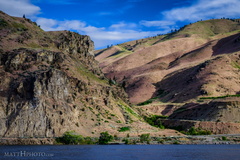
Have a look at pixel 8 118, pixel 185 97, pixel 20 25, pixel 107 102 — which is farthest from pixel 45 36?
pixel 185 97

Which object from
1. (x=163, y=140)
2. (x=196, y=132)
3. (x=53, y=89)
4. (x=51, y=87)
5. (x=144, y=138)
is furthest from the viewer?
(x=196, y=132)

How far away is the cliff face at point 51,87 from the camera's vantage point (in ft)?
325

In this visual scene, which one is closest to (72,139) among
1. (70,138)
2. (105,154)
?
(70,138)

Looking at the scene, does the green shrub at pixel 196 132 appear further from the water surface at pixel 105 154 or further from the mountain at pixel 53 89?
the water surface at pixel 105 154

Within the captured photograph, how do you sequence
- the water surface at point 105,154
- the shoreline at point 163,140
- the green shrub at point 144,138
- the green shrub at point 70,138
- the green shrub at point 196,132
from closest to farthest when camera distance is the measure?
the water surface at point 105,154
the shoreline at point 163,140
the green shrub at point 70,138
the green shrub at point 144,138
the green shrub at point 196,132

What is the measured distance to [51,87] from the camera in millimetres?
105938

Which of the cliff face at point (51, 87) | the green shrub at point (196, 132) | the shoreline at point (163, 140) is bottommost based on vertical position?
the shoreline at point (163, 140)

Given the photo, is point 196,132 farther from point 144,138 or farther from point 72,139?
point 72,139

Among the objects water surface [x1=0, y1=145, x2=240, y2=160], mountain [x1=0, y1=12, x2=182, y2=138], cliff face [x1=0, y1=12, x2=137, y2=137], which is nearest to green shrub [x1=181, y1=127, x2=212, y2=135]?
mountain [x1=0, y1=12, x2=182, y2=138]

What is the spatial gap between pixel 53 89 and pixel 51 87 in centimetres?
75

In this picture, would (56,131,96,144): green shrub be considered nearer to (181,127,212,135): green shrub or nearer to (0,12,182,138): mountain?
(0,12,182,138): mountain

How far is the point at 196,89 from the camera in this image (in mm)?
196625

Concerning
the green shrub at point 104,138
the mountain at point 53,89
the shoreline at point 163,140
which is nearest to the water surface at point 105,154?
the shoreline at point 163,140

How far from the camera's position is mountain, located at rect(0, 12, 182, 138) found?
99188mm
